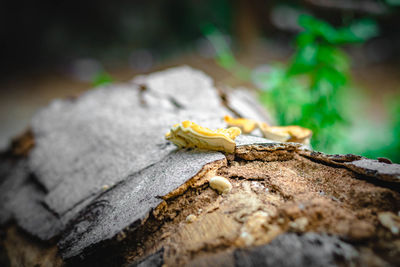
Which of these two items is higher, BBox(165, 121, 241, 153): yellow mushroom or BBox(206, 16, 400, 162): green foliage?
BBox(206, 16, 400, 162): green foliage

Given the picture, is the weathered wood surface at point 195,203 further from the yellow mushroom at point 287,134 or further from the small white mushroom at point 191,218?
the yellow mushroom at point 287,134

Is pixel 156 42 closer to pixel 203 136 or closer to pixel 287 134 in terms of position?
pixel 287 134

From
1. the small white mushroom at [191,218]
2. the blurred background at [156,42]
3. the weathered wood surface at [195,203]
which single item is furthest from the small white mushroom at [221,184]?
the blurred background at [156,42]

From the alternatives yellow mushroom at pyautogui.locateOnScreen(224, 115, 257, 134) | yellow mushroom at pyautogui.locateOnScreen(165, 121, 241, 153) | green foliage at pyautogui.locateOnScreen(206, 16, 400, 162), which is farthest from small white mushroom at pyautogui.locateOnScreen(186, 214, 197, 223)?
green foliage at pyautogui.locateOnScreen(206, 16, 400, 162)

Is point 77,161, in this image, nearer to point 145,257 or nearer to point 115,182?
point 115,182

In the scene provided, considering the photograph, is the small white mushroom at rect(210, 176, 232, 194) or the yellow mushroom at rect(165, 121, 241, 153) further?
the yellow mushroom at rect(165, 121, 241, 153)

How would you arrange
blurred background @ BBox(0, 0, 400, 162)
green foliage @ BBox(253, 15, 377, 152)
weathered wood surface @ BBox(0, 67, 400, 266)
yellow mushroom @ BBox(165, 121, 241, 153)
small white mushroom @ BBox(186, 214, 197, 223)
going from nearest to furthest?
1. weathered wood surface @ BBox(0, 67, 400, 266)
2. small white mushroom @ BBox(186, 214, 197, 223)
3. yellow mushroom @ BBox(165, 121, 241, 153)
4. green foliage @ BBox(253, 15, 377, 152)
5. blurred background @ BBox(0, 0, 400, 162)

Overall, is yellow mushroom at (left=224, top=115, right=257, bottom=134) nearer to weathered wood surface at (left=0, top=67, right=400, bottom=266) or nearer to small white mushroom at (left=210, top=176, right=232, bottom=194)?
weathered wood surface at (left=0, top=67, right=400, bottom=266)
